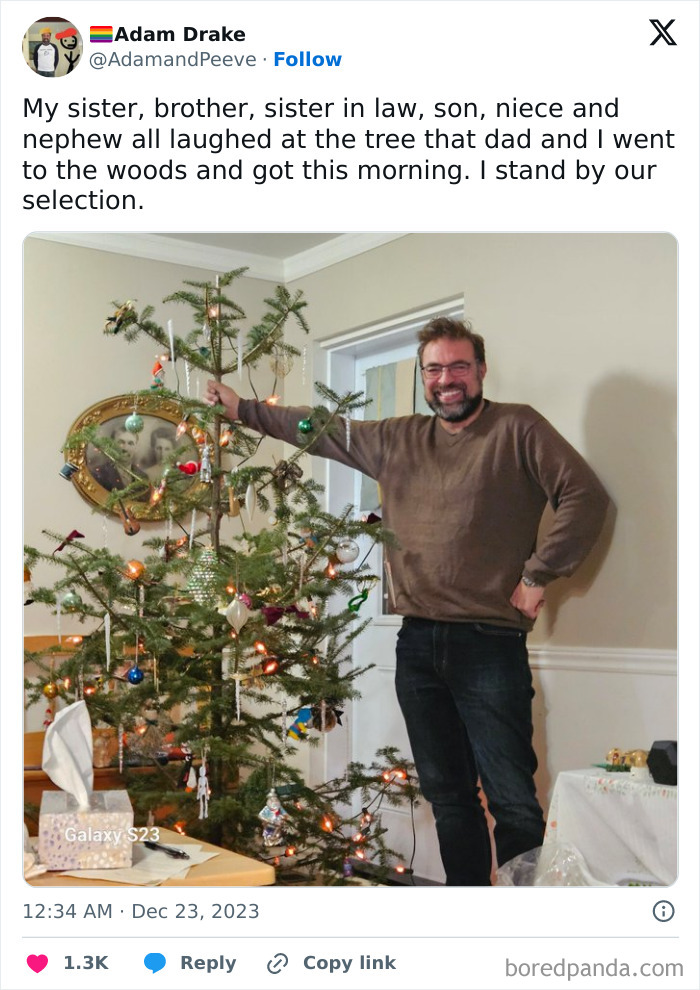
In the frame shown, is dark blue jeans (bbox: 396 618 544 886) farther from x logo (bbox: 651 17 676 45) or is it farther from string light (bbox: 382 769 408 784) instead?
x logo (bbox: 651 17 676 45)

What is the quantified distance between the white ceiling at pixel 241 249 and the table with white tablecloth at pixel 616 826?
144 cm

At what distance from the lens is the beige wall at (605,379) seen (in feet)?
5.30

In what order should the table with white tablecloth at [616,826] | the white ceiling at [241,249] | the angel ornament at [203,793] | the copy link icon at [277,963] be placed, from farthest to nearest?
the white ceiling at [241,249]
the angel ornament at [203,793]
the table with white tablecloth at [616,826]
the copy link icon at [277,963]

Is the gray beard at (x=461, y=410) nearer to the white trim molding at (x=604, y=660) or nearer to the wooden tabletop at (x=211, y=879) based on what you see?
the white trim molding at (x=604, y=660)

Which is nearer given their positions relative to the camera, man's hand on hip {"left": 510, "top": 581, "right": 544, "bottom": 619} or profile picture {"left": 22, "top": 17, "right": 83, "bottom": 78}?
profile picture {"left": 22, "top": 17, "right": 83, "bottom": 78}

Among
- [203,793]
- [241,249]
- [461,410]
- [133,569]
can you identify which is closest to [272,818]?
[203,793]

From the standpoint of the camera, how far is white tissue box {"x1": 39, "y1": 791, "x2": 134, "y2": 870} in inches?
33.1

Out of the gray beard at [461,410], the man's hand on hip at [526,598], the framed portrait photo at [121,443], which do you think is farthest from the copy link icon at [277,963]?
the framed portrait photo at [121,443]

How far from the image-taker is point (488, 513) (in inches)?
63.9

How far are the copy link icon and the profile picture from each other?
0.80m

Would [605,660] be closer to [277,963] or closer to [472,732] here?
[472,732]

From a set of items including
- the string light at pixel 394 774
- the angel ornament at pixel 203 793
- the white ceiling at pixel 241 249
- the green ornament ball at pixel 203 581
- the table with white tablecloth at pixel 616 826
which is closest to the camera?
the table with white tablecloth at pixel 616 826

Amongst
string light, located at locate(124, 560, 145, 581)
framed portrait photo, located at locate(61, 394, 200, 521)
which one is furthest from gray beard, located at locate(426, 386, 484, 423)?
framed portrait photo, located at locate(61, 394, 200, 521)
